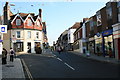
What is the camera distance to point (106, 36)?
1166 inches

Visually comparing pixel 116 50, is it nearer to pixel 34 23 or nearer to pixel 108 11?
pixel 108 11

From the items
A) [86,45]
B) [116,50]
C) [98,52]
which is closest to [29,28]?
[86,45]

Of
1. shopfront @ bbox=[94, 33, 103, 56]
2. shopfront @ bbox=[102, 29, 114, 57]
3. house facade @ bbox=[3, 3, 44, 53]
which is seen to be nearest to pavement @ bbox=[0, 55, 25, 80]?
shopfront @ bbox=[102, 29, 114, 57]

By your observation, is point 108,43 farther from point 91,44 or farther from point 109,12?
point 91,44

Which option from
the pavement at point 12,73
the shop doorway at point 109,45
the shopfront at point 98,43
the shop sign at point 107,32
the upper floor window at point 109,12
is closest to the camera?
the pavement at point 12,73

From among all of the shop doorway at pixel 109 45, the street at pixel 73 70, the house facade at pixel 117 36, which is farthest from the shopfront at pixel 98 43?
the street at pixel 73 70

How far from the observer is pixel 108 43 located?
2873cm

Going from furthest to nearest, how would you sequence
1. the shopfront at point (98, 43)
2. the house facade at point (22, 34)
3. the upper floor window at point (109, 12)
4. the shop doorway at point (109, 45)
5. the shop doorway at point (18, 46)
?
the house facade at point (22, 34) < the shop doorway at point (18, 46) < the shopfront at point (98, 43) < the upper floor window at point (109, 12) < the shop doorway at point (109, 45)

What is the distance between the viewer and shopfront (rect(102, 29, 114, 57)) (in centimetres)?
2699

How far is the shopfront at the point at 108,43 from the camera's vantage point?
27.0 metres

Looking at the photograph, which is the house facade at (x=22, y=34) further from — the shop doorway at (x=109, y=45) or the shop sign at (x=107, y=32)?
the shop doorway at (x=109, y=45)

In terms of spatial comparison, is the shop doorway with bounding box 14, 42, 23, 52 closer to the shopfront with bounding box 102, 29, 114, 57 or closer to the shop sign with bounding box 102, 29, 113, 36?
the shopfront with bounding box 102, 29, 114, 57

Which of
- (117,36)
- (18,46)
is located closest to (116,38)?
(117,36)

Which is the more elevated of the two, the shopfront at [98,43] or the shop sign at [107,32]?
the shop sign at [107,32]
